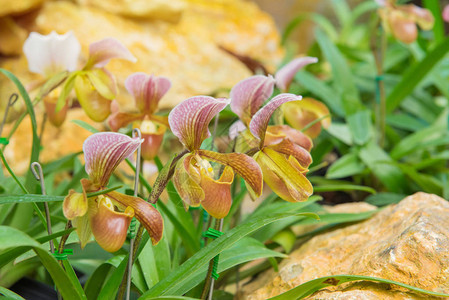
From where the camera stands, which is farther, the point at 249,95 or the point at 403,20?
the point at 403,20

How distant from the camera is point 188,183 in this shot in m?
0.65

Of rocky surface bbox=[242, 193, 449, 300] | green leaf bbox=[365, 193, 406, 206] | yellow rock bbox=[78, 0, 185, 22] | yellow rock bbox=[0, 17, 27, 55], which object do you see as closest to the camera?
rocky surface bbox=[242, 193, 449, 300]

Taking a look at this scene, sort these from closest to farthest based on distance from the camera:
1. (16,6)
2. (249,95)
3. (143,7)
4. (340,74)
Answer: (249,95) < (340,74) < (16,6) < (143,7)

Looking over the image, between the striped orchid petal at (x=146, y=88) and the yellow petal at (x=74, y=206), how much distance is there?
34 cm

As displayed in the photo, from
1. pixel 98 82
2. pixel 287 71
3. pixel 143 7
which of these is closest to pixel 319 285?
pixel 287 71

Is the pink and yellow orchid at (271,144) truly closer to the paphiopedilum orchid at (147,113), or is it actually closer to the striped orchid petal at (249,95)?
the striped orchid petal at (249,95)

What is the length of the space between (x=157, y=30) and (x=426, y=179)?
156 cm

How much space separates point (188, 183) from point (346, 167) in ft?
3.35

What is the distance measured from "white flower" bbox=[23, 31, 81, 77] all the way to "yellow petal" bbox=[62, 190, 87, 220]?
0.54 m

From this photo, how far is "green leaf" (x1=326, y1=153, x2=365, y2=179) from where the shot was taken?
1514 mm

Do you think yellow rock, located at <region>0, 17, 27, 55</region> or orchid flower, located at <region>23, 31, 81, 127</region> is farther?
yellow rock, located at <region>0, 17, 27, 55</region>

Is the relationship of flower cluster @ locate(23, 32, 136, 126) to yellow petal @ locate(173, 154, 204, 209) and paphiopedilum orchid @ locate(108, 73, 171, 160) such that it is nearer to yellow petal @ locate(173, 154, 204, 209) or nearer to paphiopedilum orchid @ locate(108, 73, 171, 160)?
paphiopedilum orchid @ locate(108, 73, 171, 160)

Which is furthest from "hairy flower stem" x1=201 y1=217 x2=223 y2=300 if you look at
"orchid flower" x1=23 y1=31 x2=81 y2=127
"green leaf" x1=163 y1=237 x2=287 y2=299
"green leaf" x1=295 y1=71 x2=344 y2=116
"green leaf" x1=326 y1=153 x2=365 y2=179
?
"green leaf" x1=295 y1=71 x2=344 y2=116

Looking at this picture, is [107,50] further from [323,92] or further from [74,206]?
[323,92]
